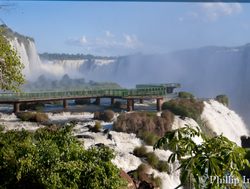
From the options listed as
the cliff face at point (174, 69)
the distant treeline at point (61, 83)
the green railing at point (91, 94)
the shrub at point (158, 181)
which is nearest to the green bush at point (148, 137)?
the shrub at point (158, 181)

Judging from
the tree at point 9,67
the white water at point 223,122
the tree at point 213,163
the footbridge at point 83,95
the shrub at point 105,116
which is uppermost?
the tree at point 9,67

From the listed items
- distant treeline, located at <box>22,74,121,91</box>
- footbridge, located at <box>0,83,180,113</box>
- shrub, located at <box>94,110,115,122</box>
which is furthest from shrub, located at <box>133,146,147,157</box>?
distant treeline, located at <box>22,74,121,91</box>

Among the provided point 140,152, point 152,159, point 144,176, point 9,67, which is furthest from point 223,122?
point 9,67

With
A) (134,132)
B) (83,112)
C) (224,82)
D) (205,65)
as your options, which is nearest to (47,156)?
(134,132)

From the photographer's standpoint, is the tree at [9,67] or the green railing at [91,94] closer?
the tree at [9,67]

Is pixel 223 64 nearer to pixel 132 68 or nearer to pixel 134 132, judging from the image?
pixel 132 68

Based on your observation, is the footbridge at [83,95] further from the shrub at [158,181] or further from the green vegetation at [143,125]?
the shrub at [158,181]

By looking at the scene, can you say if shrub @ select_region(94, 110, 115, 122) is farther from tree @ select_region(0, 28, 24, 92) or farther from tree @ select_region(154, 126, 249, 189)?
tree @ select_region(154, 126, 249, 189)
